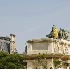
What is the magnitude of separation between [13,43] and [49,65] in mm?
40312

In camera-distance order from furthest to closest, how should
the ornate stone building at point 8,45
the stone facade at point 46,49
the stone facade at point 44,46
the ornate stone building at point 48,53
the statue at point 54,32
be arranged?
the ornate stone building at point 8,45, the statue at point 54,32, the stone facade at point 44,46, the stone facade at point 46,49, the ornate stone building at point 48,53

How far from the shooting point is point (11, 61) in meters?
67.2

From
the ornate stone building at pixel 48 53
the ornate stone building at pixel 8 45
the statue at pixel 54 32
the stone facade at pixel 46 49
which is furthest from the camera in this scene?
the ornate stone building at pixel 8 45

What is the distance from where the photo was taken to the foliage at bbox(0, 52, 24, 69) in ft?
211

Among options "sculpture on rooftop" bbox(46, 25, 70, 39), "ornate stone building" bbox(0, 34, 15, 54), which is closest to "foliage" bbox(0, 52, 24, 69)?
"sculpture on rooftop" bbox(46, 25, 70, 39)

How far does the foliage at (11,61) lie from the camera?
211 ft

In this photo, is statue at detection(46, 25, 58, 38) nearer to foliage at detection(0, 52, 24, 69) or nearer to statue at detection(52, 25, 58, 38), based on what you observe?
statue at detection(52, 25, 58, 38)

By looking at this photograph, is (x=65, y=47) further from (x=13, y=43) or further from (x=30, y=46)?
(x=13, y=43)

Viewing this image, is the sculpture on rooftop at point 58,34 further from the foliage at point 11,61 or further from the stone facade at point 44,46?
the foliage at point 11,61

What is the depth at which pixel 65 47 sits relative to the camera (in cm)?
5700

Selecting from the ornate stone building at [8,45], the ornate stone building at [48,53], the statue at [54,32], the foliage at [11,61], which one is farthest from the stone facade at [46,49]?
the ornate stone building at [8,45]

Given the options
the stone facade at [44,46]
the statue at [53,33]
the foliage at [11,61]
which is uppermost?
the statue at [53,33]

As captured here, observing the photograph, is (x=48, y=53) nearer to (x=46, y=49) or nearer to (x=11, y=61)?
(x=46, y=49)

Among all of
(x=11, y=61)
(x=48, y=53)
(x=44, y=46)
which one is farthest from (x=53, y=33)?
(x=11, y=61)
